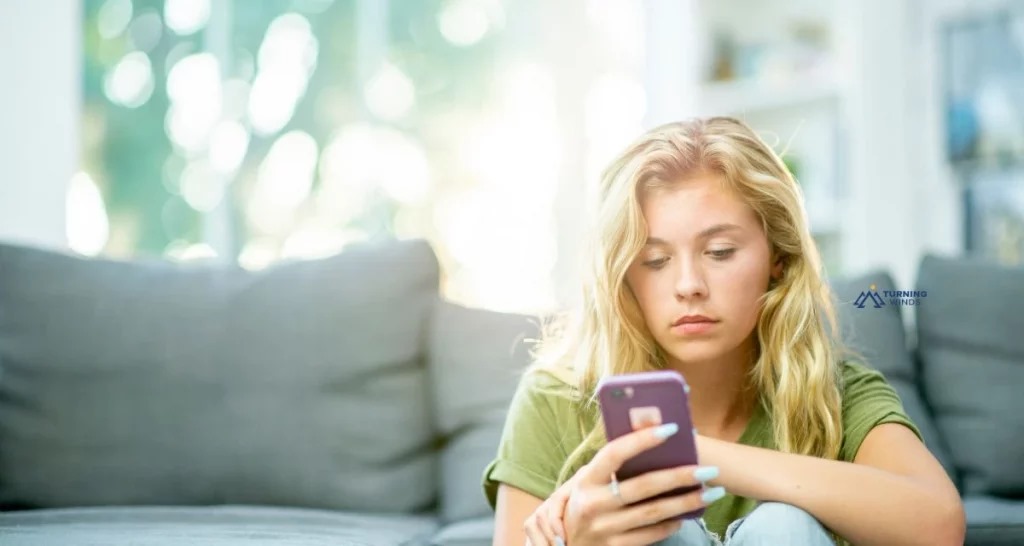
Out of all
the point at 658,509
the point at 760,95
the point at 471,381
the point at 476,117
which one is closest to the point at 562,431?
the point at 658,509

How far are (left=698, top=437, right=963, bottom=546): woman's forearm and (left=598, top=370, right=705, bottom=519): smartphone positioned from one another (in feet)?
0.37

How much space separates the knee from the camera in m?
1.06

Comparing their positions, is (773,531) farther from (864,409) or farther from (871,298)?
(871,298)

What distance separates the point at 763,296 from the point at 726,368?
0.43 feet

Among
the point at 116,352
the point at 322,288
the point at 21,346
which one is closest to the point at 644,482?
the point at 322,288

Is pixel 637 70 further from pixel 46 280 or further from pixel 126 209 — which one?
pixel 46 280

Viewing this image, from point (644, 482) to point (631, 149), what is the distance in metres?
0.51

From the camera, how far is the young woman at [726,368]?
1.13 m

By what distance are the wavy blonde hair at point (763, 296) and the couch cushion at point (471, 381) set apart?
0.44m

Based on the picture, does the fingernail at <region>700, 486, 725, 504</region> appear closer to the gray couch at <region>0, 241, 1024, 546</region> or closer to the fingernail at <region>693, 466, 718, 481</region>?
the fingernail at <region>693, 466, 718, 481</region>

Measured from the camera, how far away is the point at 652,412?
99 cm

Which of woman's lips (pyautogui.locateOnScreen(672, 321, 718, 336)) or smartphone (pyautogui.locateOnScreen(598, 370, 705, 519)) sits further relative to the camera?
woman's lips (pyautogui.locateOnScreen(672, 321, 718, 336))

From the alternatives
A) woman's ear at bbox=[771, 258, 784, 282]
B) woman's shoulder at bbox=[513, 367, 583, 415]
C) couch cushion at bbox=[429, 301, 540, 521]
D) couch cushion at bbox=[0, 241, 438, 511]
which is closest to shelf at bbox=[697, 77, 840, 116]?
couch cushion at bbox=[429, 301, 540, 521]

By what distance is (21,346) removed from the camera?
6.08ft
